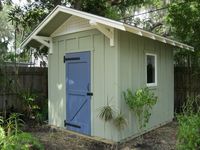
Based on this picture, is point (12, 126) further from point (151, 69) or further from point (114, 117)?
point (151, 69)

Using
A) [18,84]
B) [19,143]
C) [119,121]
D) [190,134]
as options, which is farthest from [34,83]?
[190,134]

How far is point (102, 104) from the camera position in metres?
6.52

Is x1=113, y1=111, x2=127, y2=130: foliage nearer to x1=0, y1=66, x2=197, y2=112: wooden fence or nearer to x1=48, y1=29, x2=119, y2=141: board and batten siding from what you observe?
x1=48, y1=29, x2=119, y2=141: board and batten siding

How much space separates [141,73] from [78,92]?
1805 mm


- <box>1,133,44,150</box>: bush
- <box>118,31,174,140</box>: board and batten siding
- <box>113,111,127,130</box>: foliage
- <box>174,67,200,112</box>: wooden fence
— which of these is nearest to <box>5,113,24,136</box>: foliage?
<box>1,133,44,150</box>: bush

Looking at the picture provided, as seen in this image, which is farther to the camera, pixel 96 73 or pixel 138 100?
pixel 96 73

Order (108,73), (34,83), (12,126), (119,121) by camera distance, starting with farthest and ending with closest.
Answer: (34,83)
(108,73)
(119,121)
(12,126)

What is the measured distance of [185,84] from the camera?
10.2 m

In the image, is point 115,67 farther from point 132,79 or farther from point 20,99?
point 20,99

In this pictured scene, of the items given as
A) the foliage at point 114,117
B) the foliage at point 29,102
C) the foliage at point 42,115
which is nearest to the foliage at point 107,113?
the foliage at point 114,117

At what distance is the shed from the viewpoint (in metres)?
6.25

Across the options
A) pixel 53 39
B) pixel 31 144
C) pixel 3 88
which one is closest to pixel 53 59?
pixel 53 39

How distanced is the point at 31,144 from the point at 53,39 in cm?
390

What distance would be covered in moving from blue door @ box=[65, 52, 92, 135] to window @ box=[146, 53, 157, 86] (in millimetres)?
1785
